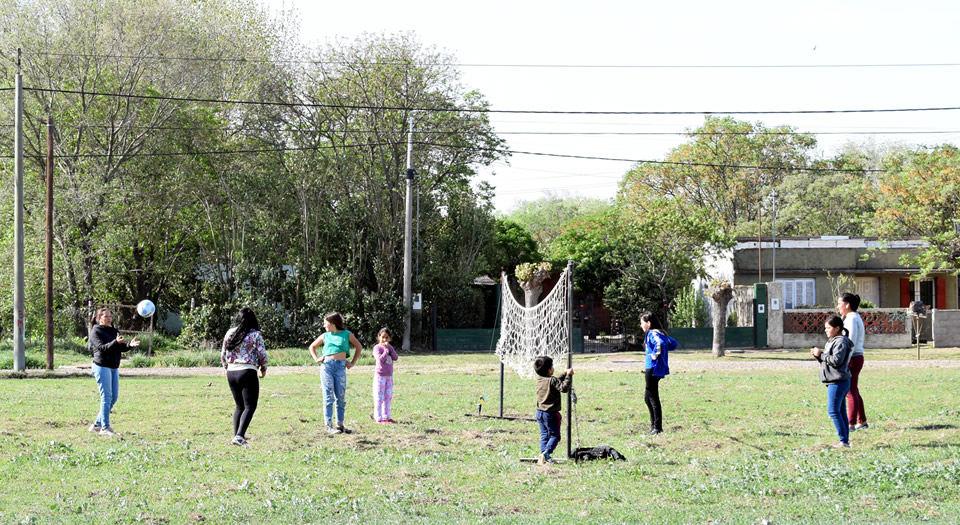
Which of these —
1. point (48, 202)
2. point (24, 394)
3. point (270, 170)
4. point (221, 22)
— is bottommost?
point (24, 394)

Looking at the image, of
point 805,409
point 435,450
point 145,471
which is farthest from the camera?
point 805,409

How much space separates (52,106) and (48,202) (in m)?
9.10

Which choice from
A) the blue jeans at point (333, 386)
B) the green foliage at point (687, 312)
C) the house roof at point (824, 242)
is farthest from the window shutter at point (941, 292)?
the blue jeans at point (333, 386)

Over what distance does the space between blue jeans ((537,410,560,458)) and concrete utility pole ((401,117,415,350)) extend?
24633mm

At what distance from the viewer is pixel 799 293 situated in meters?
42.4

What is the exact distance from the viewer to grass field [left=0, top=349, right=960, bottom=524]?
26.9ft

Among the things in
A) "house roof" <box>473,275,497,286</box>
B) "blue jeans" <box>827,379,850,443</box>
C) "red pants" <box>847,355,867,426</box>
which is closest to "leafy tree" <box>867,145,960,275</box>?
"house roof" <box>473,275,497,286</box>

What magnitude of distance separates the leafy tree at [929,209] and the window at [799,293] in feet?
13.4

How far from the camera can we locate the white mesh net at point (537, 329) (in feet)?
39.1

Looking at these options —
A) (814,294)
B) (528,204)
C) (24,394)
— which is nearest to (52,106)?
(24,394)

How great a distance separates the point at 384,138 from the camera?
123 feet

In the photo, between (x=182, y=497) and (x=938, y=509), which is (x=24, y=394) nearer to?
(x=182, y=497)

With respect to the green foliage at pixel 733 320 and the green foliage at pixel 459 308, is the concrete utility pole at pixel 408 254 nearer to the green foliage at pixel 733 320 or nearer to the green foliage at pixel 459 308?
the green foliage at pixel 459 308

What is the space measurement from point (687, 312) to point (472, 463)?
2839 centimetres
